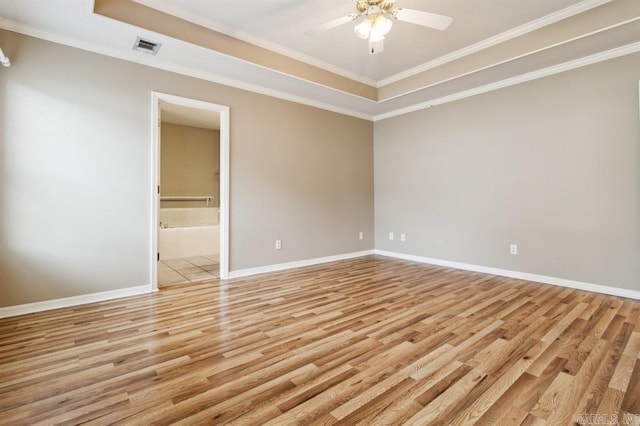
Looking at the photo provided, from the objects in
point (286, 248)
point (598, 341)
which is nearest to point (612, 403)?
point (598, 341)

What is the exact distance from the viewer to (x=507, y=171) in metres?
3.94

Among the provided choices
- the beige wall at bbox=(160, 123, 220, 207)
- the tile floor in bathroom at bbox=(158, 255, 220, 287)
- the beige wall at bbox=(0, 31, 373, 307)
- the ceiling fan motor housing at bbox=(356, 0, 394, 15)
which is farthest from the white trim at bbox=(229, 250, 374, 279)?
the beige wall at bbox=(160, 123, 220, 207)

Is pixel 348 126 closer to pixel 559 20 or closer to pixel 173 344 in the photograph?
pixel 559 20

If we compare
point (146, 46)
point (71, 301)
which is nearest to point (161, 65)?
point (146, 46)

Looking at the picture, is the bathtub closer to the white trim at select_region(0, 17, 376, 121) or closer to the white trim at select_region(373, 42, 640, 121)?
the white trim at select_region(0, 17, 376, 121)

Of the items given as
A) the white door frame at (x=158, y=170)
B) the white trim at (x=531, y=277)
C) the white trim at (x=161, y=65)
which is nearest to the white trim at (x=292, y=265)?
the white door frame at (x=158, y=170)

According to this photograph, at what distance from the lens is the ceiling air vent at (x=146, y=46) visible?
2908 mm

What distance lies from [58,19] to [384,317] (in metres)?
3.87

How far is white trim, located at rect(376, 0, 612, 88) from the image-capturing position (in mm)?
2736

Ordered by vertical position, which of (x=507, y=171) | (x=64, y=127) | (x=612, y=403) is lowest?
(x=612, y=403)

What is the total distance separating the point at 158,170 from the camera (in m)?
3.42

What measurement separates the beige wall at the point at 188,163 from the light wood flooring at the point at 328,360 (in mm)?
4116

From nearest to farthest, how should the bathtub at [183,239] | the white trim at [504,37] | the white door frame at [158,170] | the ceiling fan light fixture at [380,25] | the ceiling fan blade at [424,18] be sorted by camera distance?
the ceiling fan blade at [424,18]
the ceiling fan light fixture at [380,25]
the white trim at [504,37]
the white door frame at [158,170]
the bathtub at [183,239]

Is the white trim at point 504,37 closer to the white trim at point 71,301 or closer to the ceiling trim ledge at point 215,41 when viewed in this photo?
the ceiling trim ledge at point 215,41
